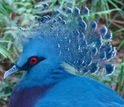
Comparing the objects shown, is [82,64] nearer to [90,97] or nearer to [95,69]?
[95,69]

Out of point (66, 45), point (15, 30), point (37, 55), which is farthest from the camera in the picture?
point (15, 30)

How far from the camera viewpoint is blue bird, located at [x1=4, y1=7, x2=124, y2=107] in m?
2.03

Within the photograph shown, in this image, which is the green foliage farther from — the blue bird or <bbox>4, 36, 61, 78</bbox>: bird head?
<bbox>4, 36, 61, 78</bbox>: bird head

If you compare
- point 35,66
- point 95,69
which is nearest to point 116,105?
point 95,69

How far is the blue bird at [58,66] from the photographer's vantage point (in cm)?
203

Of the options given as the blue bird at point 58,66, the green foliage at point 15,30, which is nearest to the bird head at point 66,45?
the blue bird at point 58,66

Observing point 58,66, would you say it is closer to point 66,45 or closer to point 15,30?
point 66,45

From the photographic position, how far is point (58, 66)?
6.91 feet

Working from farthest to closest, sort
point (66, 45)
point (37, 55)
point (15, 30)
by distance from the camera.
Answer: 1. point (15, 30)
2. point (66, 45)
3. point (37, 55)

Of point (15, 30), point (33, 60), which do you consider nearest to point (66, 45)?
point (33, 60)

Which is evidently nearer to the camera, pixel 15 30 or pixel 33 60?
pixel 33 60

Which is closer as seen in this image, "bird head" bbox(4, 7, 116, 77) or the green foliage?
"bird head" bbox(4, 7, 116, 77)

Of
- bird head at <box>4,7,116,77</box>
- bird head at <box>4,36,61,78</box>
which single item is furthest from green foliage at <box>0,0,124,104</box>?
bird head at <box>4,36,61,78</box>

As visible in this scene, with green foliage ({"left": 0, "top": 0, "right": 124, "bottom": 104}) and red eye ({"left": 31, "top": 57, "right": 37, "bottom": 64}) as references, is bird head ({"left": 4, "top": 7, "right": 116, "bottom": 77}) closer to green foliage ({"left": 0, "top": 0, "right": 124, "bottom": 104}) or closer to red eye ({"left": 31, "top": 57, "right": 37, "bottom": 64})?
red eye ({"left": 31, "top": 57, "right": 37, "bottom": 64})
